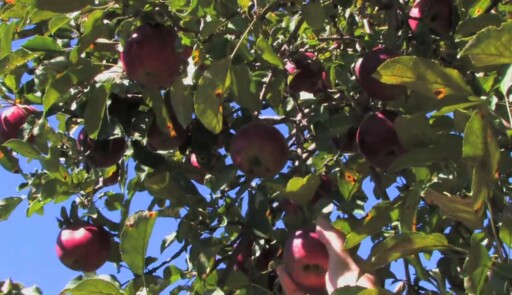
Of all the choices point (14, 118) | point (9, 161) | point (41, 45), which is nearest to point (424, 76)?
point (41, 45)

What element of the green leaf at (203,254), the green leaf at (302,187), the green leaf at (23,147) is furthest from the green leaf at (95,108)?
the green leaf at (302,187)

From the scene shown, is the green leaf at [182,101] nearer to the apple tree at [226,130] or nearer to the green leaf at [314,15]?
the apple tree at [226,130]

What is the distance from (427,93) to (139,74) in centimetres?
69

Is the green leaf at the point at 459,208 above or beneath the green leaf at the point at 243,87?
beneath

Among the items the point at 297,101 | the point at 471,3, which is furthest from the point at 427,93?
the point at 471,3

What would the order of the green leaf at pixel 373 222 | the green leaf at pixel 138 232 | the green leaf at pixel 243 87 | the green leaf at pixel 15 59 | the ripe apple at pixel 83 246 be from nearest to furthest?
the green leaf at pixel 373 222 → the green leaf at pixel 138 232 → the green leaf at pixel 243 87 → the green leaf at pixel 15 59 → the ripe apple at pixel 83 246

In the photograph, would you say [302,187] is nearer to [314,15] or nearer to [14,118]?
[314,15]

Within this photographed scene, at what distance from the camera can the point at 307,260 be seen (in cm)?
180

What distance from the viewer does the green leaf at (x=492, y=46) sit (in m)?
1.36

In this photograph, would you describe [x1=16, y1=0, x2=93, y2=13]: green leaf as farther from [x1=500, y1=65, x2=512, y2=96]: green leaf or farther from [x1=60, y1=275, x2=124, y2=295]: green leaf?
[x1=500, y1=65, x2=512, y2=96]: green leaf

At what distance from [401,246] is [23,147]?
1059mm

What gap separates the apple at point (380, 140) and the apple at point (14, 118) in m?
0.88

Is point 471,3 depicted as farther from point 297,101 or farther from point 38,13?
point 38,13

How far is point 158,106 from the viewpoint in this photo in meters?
2.03
